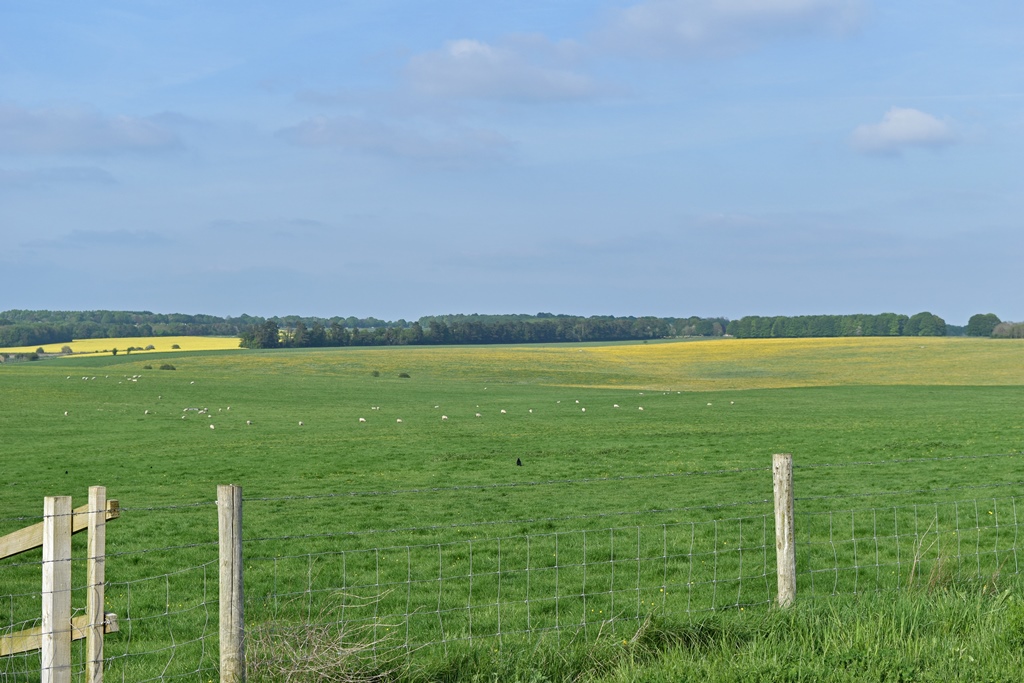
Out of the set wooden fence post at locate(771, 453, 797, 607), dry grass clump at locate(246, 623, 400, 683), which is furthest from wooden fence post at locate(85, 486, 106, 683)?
wooden fence post at locate(771, 453, 797, 607)

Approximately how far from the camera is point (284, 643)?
23.7ft

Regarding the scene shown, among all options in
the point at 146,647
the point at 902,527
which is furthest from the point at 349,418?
the point at 146,647

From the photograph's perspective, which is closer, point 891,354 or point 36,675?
point 36,675

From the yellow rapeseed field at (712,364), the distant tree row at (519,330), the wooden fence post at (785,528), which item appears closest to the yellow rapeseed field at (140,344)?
the distant tree row at (519,330)

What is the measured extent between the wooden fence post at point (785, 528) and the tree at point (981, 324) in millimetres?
155032

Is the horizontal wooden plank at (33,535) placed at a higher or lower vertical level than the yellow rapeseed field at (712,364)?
higher

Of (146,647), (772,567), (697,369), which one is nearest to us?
(146,647)

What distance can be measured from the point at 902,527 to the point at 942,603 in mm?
8467

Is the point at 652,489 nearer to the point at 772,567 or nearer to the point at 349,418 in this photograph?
the point at 772,567

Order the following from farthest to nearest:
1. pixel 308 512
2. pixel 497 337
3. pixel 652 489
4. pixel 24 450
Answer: pixel 497 337 → pixel 24 450 → pixel 652 489 → pixel 308 512

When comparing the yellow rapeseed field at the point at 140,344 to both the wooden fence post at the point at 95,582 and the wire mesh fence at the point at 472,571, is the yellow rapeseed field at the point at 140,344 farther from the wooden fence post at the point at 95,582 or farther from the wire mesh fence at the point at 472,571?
the wooden fence post at the point at 95,582

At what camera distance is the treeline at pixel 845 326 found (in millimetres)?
160125

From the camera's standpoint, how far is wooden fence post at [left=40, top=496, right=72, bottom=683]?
6512 mm

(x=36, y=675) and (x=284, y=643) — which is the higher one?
(x=284, y=643)
